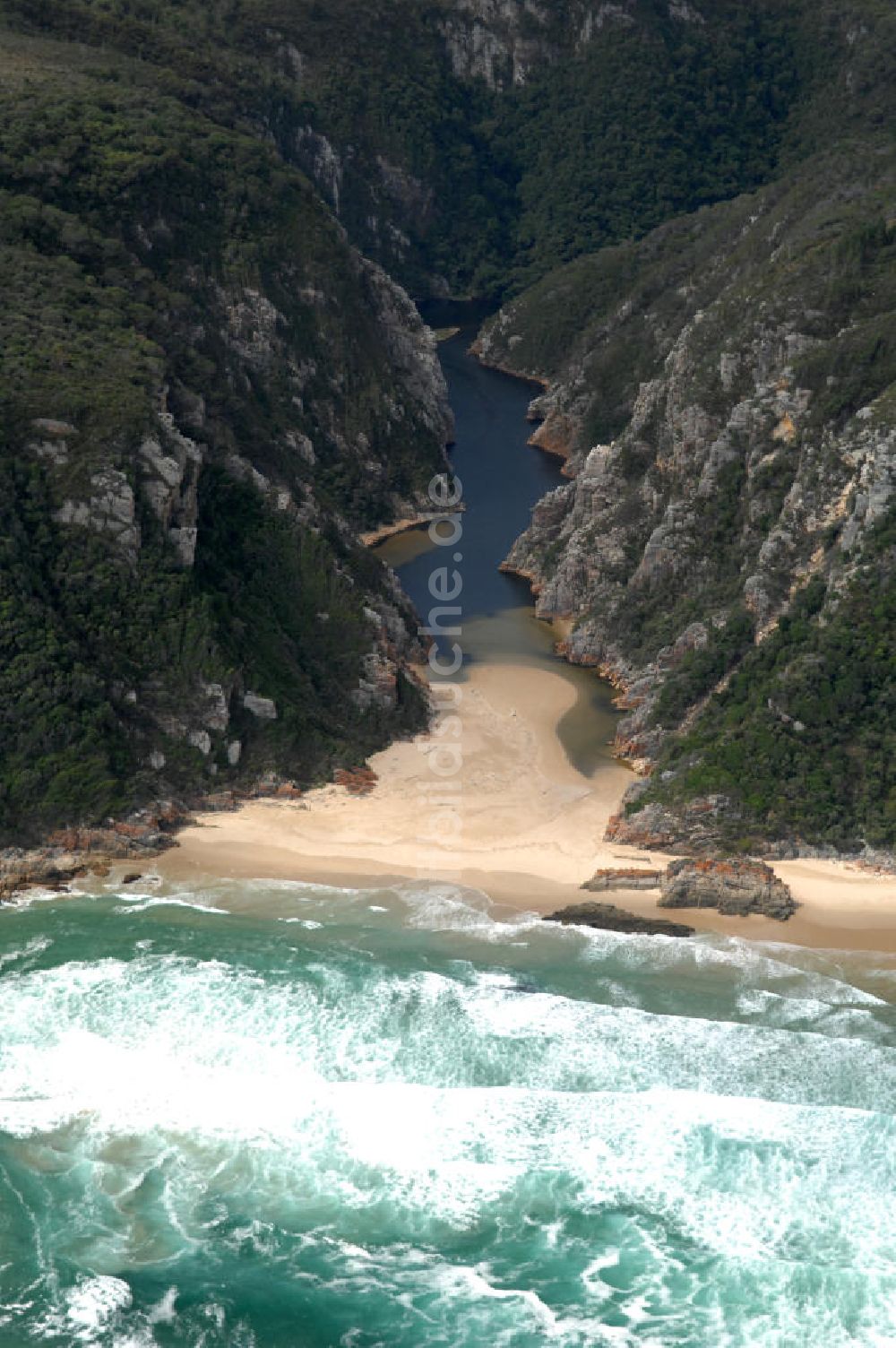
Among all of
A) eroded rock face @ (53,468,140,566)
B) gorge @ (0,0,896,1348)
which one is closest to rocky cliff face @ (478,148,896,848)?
gorge @ (0,0,896,1348)

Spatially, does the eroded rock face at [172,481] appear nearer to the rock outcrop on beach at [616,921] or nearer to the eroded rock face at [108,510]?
the eroded rock face at [108,510]

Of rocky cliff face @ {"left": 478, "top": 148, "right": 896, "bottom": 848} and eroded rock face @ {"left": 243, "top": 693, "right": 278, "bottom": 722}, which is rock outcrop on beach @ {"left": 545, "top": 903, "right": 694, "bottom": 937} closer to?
rocky cliff face @ {"left": 478, "top": 148, "right": 896, "bottom": 848}

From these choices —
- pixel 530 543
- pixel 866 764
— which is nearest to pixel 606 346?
pixel 530 543

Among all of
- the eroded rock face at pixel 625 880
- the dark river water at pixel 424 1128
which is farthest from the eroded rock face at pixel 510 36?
the dark river water at pixel 424 1128

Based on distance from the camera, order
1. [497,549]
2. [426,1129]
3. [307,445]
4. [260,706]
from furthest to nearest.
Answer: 1. [497,549]
2. [307,445]
3. [260,706]
4. [426,1129]

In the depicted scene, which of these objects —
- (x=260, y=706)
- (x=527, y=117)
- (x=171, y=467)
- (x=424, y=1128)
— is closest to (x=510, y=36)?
(x=527, y=117)

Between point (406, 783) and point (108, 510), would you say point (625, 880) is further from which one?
point (108, 510)
